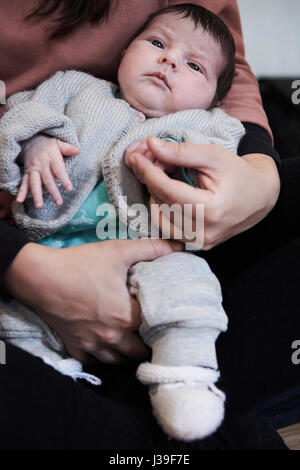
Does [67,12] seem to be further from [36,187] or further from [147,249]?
[147,249]

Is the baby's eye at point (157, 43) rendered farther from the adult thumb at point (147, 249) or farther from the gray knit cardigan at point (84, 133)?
the adult thumb at point (147, 249)

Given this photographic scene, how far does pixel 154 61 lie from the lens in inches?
34.2

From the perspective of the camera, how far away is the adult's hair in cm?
88

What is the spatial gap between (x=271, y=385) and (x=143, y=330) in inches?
9.2

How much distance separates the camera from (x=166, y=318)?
659mm

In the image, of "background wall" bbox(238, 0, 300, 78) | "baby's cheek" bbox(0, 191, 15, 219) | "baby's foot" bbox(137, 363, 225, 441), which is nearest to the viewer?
"baby's foot" bbox(137, 363, 225, 441)

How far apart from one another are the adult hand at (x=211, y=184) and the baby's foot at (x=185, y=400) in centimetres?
22

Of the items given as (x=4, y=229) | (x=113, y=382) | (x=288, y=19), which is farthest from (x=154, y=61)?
(x=288, y=19)

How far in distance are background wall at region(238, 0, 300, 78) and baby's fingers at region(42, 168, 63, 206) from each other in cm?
165

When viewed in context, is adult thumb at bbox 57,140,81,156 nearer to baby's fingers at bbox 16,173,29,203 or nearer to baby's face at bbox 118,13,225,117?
baby's fingers at bbox 16,173,29,203

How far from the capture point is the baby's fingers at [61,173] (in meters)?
0.73

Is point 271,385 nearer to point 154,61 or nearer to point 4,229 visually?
point 4,229

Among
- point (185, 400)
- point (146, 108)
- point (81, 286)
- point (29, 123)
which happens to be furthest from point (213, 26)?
point (185, 400)

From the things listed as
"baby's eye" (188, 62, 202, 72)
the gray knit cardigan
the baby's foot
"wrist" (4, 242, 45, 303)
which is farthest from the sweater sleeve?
the baby's foot
